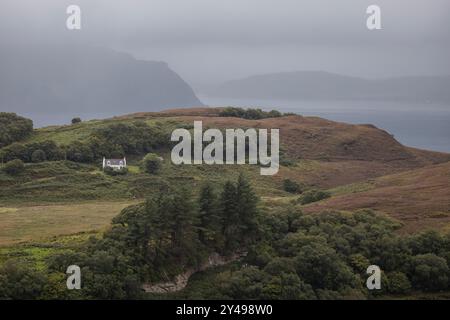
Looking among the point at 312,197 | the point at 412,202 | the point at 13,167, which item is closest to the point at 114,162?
the point at 13,167

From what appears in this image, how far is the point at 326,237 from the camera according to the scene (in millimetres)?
41031

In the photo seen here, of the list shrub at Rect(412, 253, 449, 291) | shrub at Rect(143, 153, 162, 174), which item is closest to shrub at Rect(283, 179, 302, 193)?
shrub at Rect(143, 153, 162, 174)

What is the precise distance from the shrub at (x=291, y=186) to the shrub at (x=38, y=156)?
29184mm

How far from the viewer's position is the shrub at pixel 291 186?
258 ft

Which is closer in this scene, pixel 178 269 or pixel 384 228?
pixel 178 269

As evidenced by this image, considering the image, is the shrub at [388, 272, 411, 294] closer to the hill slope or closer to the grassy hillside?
the hill slope

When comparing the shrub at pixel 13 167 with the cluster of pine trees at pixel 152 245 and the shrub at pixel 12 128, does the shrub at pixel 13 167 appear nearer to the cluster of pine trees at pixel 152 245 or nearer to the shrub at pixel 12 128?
the shrub at pixel 12 128

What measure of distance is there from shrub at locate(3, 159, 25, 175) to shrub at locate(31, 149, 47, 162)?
4849mm

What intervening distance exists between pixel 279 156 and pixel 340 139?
725 inches

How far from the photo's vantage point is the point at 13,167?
71.6m
